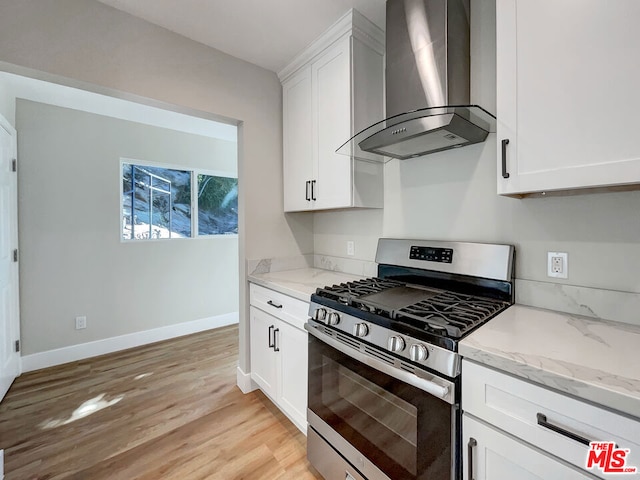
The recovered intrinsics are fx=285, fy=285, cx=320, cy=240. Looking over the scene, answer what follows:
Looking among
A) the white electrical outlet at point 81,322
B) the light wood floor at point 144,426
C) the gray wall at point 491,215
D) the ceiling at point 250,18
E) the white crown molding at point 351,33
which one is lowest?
the light wood floor at point 144,426

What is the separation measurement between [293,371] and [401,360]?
2.85 ft

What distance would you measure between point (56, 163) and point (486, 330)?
372 cm

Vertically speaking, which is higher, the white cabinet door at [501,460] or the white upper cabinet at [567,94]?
the white upper cabinet at [567,94]

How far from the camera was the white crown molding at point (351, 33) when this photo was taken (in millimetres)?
1726

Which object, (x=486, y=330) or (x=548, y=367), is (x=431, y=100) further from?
(x=548, y=367)

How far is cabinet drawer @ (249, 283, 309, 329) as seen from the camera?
1.65m

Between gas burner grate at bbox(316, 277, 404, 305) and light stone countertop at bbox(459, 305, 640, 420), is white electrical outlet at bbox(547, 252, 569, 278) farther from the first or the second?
gas burner grate at bbox(316, 277, 404, 305)

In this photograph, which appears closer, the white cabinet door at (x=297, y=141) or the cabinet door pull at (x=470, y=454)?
the cabinet door pull at (x=470, y=454)

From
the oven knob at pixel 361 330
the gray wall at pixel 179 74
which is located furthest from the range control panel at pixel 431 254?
the gray wall at pixel 179 74

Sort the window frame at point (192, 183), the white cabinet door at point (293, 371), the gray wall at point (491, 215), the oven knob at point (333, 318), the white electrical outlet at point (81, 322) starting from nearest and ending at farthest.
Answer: the gray wall at point (491, 215) → the oven knob at point (333, 318) → the white cabinet door at point (293, 371) → the white electrical outlet at point (81, 322) → the window frame at point (192, 183)

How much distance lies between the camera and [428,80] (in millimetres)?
1390

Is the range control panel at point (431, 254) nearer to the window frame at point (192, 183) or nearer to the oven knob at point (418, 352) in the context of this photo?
the oven knob at point (418, 352)

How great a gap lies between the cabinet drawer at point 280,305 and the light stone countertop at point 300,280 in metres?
0.04

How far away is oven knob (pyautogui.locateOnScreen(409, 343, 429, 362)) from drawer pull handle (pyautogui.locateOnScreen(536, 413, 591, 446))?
1.05ft
